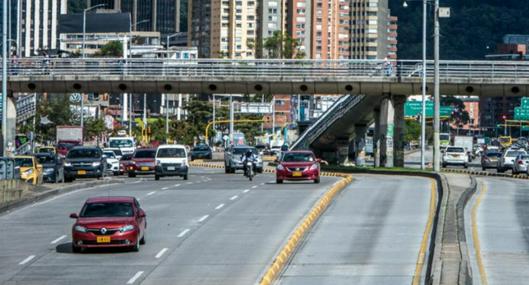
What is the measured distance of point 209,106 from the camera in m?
186

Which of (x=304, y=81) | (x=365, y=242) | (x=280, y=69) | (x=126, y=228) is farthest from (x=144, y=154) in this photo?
(x=126, y=228)

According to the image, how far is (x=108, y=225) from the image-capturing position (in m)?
33.8

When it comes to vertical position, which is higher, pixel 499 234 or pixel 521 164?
pixel 521 164

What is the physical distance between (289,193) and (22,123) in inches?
2936

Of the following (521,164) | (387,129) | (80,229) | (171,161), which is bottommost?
(80,229)

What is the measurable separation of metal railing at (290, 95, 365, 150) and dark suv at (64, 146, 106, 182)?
3223 cm

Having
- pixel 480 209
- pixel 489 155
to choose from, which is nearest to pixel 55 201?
pixel 480 209

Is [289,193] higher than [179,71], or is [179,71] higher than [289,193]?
[179,71]

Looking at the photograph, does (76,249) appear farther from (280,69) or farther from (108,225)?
(280,69)

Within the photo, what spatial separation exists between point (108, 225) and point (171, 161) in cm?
3562

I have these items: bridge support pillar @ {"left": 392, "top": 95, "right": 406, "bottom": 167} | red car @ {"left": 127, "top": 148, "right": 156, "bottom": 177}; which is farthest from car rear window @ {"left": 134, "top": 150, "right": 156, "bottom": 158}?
bridge support pillar @ {"left": 392, "top": 95, "right": 406, "bottom": 167}

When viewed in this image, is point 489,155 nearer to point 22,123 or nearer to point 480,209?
point 22,123

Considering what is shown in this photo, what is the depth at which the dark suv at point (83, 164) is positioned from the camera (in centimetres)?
6806

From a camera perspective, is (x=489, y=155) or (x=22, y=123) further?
(x=22, y=123)
